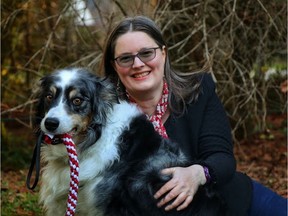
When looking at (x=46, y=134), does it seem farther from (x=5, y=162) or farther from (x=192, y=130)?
(x=5, y=162)

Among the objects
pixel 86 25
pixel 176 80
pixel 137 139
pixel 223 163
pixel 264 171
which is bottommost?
pixel 264 171

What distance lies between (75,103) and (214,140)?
3.31 ft

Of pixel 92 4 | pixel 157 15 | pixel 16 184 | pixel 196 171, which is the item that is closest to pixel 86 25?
pixel 92 4

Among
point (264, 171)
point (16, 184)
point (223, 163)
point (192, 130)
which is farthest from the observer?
point (264, 171)

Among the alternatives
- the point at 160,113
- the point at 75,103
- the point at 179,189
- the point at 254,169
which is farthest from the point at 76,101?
the point at 254,169

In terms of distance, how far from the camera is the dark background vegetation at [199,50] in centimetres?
598

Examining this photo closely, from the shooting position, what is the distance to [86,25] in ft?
21.0

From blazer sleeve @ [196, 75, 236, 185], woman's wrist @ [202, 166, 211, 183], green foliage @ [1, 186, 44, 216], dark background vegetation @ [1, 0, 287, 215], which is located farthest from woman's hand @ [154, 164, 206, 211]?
dark background vegetation @ [1, 0, 287, 215]

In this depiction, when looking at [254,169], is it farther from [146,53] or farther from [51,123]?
[51,123]

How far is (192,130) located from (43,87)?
3.52 ft

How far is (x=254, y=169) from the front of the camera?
21.1 feet

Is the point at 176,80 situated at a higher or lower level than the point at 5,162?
higher

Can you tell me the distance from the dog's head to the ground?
5.95ft

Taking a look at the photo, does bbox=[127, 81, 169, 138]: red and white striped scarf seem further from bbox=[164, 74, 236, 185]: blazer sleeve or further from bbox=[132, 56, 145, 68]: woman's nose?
bbox=[132, 56, 145, 68]: woman's nose
